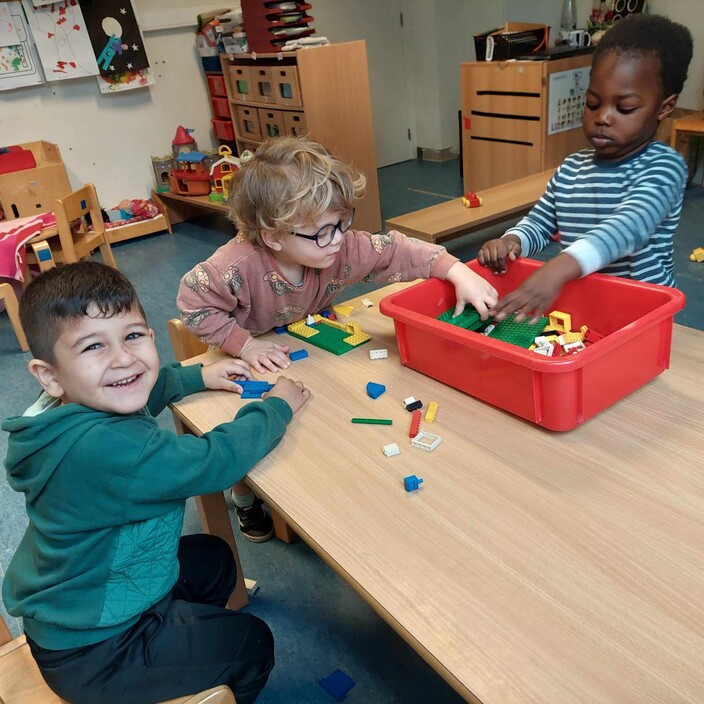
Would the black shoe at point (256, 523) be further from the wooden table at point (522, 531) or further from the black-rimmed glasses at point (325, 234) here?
the black-rimmed glasses at point (325, 234)

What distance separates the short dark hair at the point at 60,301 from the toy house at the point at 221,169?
3.75 m

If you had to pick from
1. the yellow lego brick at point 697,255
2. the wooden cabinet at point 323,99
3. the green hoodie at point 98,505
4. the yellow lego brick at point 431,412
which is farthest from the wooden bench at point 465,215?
the green hoodie at point 98,505

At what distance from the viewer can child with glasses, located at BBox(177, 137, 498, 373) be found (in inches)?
51.4

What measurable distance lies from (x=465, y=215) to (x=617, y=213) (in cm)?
194

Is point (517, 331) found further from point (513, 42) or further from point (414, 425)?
point (513, 42)

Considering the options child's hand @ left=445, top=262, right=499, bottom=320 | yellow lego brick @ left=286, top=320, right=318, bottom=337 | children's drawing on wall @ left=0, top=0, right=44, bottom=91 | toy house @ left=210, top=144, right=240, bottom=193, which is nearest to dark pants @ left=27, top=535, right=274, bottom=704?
yellow lego brick @ left=286, top=320, right=318, bottom=337

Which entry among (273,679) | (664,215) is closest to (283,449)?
(273,679)

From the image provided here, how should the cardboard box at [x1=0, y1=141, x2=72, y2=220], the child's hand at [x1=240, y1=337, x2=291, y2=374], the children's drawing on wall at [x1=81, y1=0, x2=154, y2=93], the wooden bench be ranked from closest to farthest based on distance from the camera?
1. the child's hand at [x1=240, y1=337, x2=291, y2=374]
2. the wooden bench
3. the cardboard box at [x1=0, y1=141, x2=72, y2=220]
4. the children's drawing on wall at [x1=81, y1=0, x2=154, y2=93]

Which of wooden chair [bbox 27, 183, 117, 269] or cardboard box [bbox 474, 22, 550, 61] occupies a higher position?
cardboard box [bbox 474, 22, 550, 61]

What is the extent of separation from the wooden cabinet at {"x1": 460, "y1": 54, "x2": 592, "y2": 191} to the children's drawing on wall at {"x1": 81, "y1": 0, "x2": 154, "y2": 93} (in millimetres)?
2385

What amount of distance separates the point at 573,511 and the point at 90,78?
4.99 metres

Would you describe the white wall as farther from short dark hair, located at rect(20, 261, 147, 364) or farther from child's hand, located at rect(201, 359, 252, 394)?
short dark hair, located at rect(20, 261, 147, 364)

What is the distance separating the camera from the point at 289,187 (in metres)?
1.31

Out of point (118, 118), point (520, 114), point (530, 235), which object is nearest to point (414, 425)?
point (530, 235)
